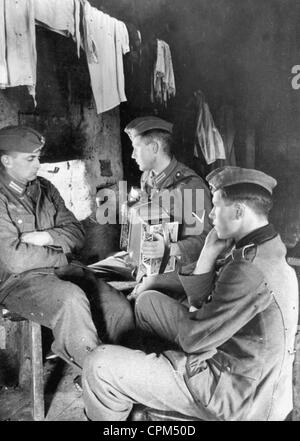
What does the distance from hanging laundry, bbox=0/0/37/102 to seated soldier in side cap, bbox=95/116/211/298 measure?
3.40 feet

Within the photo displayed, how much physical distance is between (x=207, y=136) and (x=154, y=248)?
2.40 m

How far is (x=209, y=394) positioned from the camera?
1.85 metres

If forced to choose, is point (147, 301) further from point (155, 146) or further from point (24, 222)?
point (155, 146)

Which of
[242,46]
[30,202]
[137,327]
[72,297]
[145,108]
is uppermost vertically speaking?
[242,46]

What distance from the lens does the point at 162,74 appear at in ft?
13.8

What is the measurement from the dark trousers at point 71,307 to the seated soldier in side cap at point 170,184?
0.77 m

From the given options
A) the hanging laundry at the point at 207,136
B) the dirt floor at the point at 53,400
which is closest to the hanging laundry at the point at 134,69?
the hanging laundry at the point at 207,136

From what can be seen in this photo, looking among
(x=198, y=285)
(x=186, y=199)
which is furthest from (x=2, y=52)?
(x=198, y=285)

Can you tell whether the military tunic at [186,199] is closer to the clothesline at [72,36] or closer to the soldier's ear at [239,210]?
the clothesline at [72,36]

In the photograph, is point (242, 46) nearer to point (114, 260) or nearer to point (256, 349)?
point (114, 260)

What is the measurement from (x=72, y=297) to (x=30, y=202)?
32.6 inches

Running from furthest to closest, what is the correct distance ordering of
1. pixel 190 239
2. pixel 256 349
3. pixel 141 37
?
pixel 141 37
pixel 190 239
pixel 256 349

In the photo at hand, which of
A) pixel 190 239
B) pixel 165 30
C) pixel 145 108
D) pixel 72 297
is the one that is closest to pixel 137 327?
pixel 72 297

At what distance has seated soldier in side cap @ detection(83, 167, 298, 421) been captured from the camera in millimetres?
1771
